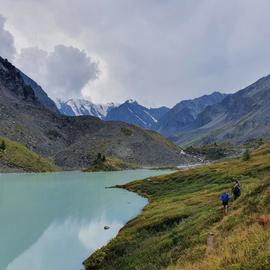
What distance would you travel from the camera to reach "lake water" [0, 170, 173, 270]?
54.1 metres

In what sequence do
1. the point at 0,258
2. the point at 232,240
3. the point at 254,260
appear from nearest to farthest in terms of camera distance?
the point at 254,260, the point at 232,240, the point at 0,258

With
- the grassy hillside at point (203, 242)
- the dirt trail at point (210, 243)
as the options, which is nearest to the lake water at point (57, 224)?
the grassy hillside at point (203, 242)

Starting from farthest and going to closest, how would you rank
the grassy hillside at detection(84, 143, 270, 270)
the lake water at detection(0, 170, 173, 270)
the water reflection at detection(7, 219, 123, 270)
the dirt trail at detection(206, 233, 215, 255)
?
the lake water at detection(0, 170, 173, 270)
the water reflection at detection(7, 219, 123, 270)
the dirt trail at detection(206, 233, 215, 255)
the grassy hillside at detection(84, 143, 270, 270)

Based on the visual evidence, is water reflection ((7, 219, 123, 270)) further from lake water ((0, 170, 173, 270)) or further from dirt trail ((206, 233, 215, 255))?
dirt trail ((206, 233, 215, 255))

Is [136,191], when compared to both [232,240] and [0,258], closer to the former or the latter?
[0,258]

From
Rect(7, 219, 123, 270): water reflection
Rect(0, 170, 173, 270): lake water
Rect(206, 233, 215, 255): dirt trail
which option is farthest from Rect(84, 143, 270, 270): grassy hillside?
Rect(0, 170, 173, 270): lake water

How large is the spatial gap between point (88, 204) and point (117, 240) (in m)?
54.2

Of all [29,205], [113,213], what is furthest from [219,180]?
[29,205]

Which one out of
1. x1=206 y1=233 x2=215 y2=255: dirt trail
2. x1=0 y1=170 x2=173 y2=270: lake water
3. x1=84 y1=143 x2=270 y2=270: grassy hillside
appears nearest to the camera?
x1=84 y1=143 x2=270 y2=270: grassy hillside

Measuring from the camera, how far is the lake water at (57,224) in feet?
177

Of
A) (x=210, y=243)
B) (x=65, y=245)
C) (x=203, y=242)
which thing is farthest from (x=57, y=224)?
(x=210, y=243)

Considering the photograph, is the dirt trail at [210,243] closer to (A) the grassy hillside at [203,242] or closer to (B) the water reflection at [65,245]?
(A) the grassy hillside at [203,242]

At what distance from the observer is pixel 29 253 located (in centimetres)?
5634

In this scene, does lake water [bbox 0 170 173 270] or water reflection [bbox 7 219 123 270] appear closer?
water reflection [bbox 7 219 123 270]
